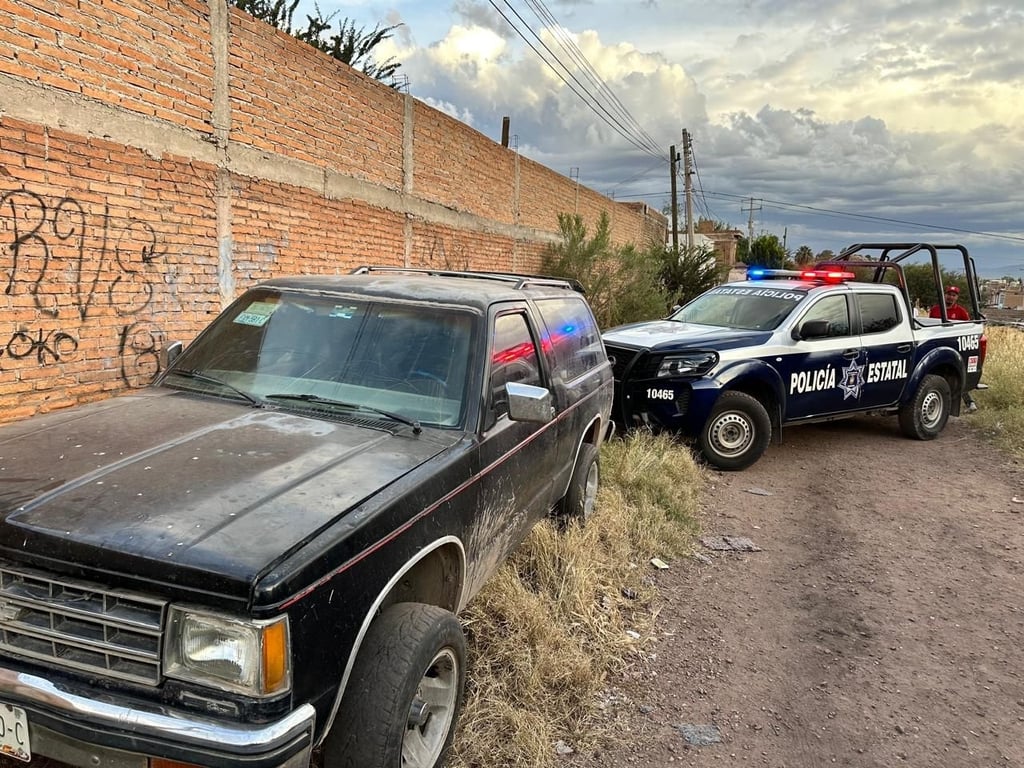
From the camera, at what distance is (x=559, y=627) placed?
11.4 ft

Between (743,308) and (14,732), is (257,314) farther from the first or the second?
(743,308)

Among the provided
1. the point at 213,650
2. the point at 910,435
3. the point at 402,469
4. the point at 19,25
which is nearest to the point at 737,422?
the point at 910,435

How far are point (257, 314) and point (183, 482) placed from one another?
1452 millimetres

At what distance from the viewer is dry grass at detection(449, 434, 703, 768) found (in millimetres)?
2775

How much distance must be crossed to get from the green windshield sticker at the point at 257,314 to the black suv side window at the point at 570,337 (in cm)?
150

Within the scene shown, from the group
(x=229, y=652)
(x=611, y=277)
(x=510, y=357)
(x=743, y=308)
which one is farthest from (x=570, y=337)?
(x=611, y=277)

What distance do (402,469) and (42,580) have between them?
1.07 m

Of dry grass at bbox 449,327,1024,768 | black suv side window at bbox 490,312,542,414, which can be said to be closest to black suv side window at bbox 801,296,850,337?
dry grass at bbox 449,327,1024,768

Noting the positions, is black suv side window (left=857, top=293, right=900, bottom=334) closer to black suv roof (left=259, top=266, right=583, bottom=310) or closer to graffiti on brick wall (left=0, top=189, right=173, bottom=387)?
black suv roof (left=259, top=266, right=583, bottom=310)

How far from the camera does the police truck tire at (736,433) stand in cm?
671

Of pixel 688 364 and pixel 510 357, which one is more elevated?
pixel 510 357

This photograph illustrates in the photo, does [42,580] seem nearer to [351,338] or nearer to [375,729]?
[375,729]

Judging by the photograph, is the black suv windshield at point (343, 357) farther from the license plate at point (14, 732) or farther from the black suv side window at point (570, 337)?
the license plate at point (14, 732)

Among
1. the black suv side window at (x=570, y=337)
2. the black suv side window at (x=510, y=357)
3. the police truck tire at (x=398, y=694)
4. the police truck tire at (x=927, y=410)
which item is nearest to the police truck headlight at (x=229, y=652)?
the police truck tire at (x=398, y=694)
